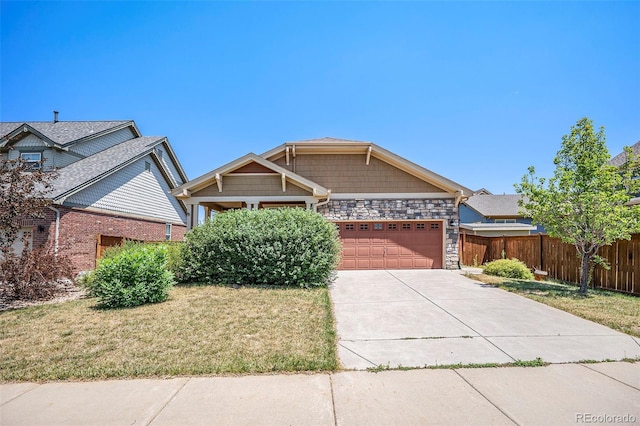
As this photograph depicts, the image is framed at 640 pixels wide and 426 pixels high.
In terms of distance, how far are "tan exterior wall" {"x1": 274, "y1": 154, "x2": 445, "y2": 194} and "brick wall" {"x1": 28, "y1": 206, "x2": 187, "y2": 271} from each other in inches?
351

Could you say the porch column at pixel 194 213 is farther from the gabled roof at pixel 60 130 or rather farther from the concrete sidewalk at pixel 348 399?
the concrete sidewalk at pixel 348 399

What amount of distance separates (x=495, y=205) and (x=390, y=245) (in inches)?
811

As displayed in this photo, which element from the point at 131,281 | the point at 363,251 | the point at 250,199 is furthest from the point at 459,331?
the point at 250,199

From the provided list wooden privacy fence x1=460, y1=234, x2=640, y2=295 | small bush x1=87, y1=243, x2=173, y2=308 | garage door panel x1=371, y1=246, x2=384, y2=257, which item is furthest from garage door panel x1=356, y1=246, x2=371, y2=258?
small bush x1=87, y1=243, x2=173, y2=308

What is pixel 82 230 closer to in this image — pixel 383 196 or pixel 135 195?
pixel 135 195

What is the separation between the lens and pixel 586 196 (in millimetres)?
8656

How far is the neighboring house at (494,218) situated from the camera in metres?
26.7

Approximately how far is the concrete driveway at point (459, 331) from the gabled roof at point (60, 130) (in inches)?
625

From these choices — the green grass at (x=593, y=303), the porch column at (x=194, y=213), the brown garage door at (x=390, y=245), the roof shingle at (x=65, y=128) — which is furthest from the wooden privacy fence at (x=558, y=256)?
the roof shingle at (x=65, y=128)

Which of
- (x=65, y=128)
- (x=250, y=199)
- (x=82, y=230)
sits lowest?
(x=82, y=230)

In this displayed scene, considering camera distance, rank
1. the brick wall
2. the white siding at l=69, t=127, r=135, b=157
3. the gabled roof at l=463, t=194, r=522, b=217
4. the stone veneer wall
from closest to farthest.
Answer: the brick wall < the stone veneer wall < the white siding at l=69, t=127, r=135, b=157 < the gabled roof at l=463, t=194, r=522, b=217

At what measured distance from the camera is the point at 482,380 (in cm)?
398

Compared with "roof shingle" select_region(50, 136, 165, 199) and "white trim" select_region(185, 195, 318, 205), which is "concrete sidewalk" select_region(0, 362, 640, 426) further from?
"roof shingle" select_region(50, 136, 165, 199)

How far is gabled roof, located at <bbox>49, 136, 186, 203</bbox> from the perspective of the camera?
1338cm
